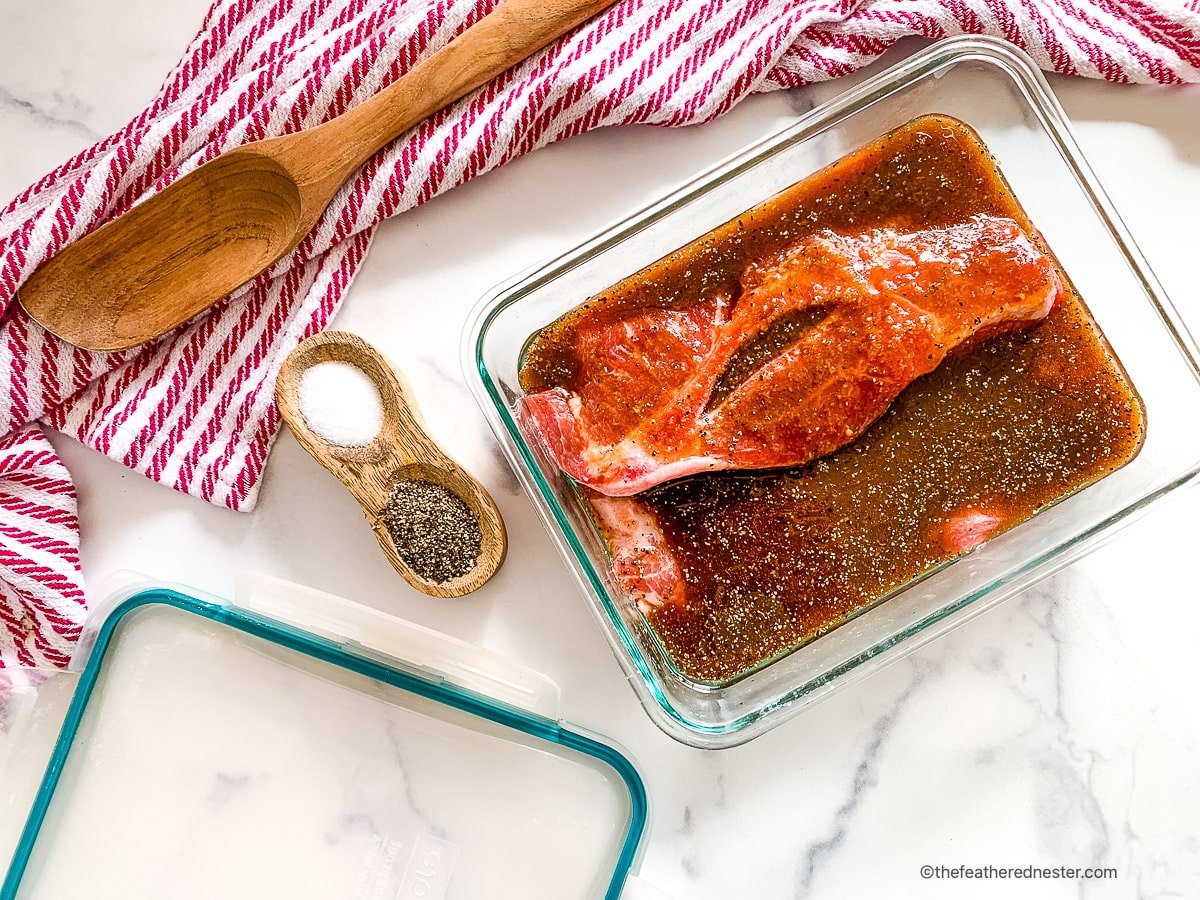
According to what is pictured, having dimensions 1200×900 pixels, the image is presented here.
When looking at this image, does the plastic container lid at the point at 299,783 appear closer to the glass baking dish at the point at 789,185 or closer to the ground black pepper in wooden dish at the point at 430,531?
the ground black pepper in wooden dish at the point at 430,531

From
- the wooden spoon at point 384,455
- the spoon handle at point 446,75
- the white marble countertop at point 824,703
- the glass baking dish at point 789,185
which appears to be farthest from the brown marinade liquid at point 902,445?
the spoon handle at point 446,75

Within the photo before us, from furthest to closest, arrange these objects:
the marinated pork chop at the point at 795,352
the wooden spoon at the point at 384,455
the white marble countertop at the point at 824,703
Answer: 1. the white marble countertop at the point at 824,703
2. the wooden spoon at the point at 384,455
3. the marinated pork chop at the point at 795,352

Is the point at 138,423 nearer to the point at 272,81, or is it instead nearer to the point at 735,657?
the point at 272,81

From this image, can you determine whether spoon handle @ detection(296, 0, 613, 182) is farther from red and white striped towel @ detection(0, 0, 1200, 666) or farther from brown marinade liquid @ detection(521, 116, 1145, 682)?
brown marinade liquid @ detection(521, 116, 1145, 682)

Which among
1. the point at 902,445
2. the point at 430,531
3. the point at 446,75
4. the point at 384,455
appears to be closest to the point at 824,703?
the point at 902,445

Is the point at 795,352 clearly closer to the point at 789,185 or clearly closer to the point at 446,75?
the point at 789,185

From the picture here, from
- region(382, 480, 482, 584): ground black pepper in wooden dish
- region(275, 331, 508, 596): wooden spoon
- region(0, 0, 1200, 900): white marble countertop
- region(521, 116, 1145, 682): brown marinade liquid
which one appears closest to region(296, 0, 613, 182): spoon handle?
A: region(0, 0, 1200, 900): white marble countertop
